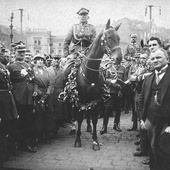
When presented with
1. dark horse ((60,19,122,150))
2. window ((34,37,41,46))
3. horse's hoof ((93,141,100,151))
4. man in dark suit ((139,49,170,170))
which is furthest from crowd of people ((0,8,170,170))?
window ((34,37,41,46))

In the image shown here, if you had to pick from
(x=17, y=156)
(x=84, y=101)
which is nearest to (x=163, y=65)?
(x=84, y=101)

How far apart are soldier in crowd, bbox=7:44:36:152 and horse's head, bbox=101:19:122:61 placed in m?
1.85

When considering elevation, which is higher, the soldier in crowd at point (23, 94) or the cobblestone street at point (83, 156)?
→ the soldier in crowd at point (23, 94)

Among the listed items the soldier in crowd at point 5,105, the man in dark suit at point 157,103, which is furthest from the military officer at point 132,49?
the soldier in crowd at point 5,105

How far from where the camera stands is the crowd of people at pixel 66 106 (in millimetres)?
3875

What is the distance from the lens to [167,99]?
3.72 m

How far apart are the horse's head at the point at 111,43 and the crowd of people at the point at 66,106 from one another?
6.0 inches

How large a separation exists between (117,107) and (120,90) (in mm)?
573

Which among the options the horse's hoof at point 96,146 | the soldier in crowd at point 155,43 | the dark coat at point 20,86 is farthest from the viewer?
the horse's hoof at point 96,146

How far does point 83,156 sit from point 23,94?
1.92 meters

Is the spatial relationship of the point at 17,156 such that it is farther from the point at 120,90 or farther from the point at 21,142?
the point at 120,90

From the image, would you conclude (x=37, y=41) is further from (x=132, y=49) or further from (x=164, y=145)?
(x=164, y=145)

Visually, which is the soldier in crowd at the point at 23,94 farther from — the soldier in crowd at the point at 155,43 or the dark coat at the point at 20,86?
the soldier in crowd at the point at 155,43

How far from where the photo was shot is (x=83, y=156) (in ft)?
17.4
